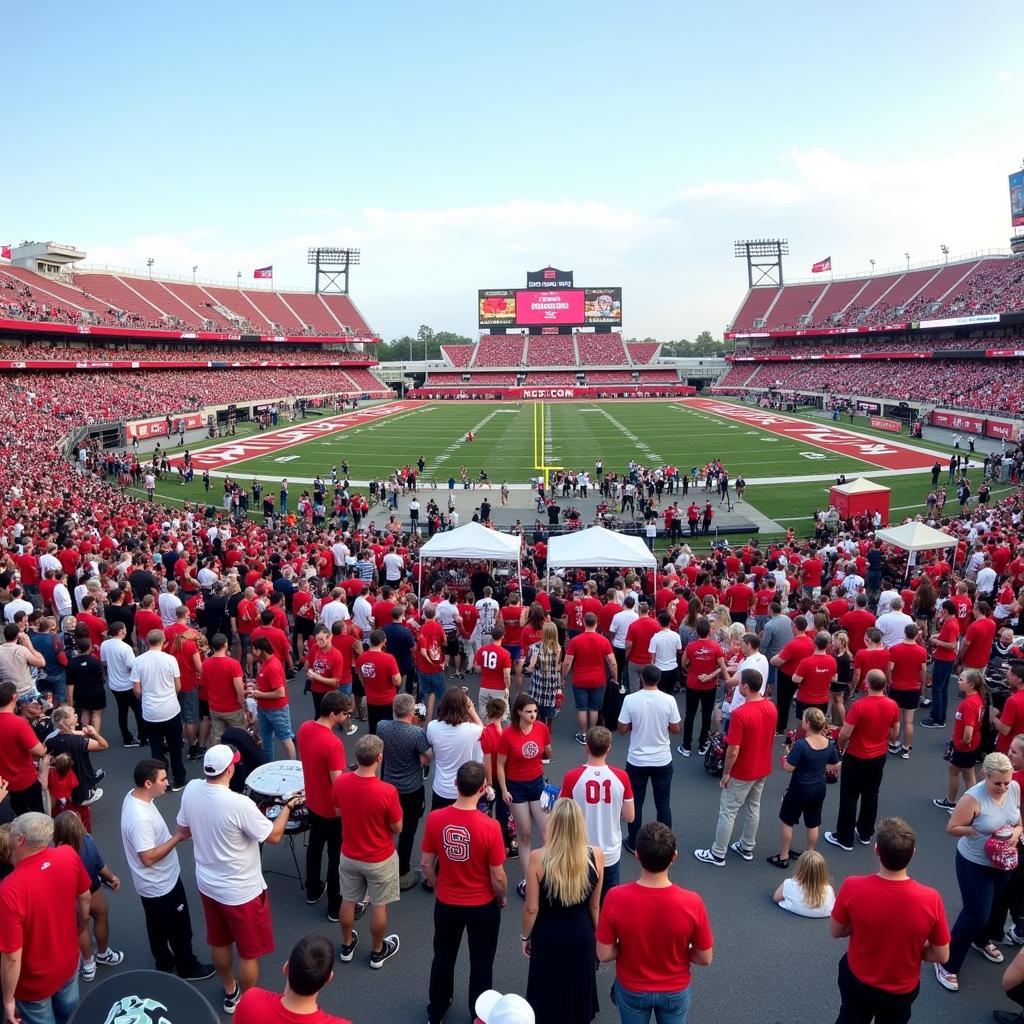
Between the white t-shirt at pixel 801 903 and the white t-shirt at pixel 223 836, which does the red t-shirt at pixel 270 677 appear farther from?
the white t-shirt at pixel 801 903

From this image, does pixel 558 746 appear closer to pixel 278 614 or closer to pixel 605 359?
pixel 278 614

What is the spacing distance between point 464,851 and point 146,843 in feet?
6.83

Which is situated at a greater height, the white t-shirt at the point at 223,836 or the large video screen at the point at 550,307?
the large video screen at the point at 550,307

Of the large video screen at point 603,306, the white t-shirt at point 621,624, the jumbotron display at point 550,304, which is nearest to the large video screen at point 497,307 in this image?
the jumbotron display at point 550,304

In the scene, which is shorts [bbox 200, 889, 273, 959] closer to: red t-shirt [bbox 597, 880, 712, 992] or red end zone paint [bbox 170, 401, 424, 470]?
red t-shirt [bbox 597, 880, 712, 992]

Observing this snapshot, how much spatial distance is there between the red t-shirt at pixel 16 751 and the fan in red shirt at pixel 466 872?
12.5ft

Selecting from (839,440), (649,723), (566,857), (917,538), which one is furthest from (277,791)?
(839,440)

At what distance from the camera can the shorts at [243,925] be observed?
4633 mm

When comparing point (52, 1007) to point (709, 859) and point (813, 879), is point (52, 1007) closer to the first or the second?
point (709, 859)

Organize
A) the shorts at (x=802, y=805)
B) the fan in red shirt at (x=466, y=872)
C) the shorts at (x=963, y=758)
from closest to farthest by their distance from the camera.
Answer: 1. the fan in red shirt at (x=466, y=872)
2. the shorts at (x=802, y=805)
3. the shorts at (x=963, y=758)

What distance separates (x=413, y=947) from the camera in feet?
17.7

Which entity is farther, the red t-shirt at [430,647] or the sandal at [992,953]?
the red t-shirt at [430,647]

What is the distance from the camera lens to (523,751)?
561cm

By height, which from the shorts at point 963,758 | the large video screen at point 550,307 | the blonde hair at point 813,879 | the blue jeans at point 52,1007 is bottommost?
the blonde hair at point 813,879
